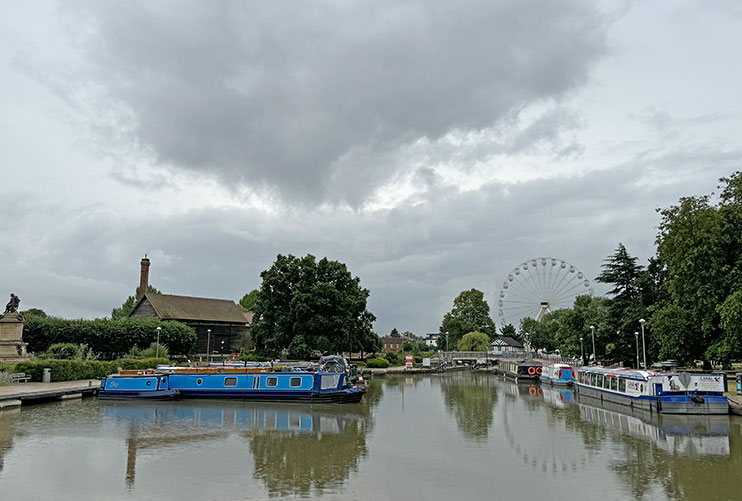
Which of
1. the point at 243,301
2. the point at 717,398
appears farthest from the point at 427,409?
the point at 243,301

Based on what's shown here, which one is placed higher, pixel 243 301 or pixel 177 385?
pixel 243 301

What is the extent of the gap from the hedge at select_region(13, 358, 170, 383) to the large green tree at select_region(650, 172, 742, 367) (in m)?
35.9

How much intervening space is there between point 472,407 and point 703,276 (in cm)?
1494

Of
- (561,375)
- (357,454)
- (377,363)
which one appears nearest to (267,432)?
(357,454)

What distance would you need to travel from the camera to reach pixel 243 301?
115 m

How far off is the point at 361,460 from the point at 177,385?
64.6 feet

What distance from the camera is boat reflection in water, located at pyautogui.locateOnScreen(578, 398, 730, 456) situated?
1948 cm

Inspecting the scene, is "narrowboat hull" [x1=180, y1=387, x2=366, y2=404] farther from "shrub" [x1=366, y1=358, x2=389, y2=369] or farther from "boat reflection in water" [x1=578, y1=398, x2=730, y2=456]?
"shrub" [x1=366, y1=358, x2=389, y2=369]

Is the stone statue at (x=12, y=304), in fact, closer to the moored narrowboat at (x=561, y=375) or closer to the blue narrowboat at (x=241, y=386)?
the blue narrowboat at (x=241, y=386)

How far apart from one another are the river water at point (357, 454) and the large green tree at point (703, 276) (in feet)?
25.0

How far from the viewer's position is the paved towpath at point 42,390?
28469 millimetres

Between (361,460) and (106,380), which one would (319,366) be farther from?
(361,460)

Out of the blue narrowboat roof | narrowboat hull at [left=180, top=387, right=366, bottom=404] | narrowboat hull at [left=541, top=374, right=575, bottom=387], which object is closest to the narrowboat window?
narrowboat hull at [left=180, top=387, right=366, bottom=404]

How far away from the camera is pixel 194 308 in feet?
263
